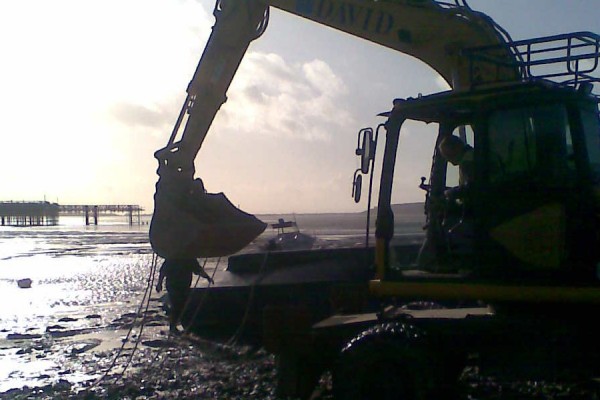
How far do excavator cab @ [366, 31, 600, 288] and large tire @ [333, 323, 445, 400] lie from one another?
536mm

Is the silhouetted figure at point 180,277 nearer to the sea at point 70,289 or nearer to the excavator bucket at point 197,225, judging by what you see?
the excavator bucket at point 197,225

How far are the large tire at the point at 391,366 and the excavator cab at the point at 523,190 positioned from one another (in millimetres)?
536

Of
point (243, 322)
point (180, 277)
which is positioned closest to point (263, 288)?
point (243, 322)

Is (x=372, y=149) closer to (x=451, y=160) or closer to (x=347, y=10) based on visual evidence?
(x=451, y=160)

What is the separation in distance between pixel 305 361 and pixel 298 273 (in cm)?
443

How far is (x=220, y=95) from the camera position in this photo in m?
12.1

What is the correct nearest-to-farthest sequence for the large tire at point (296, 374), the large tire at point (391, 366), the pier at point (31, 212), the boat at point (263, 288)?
1. the large tire at point (391, 366)
2. the large tire at point (296, 374)
3. the boat at point (263, 288)
4. the pier at point (31, 212)

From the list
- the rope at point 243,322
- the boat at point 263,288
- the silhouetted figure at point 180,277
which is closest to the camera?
the boat at point 263,288

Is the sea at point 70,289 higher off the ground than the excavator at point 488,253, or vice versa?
the excavator at point 488,253

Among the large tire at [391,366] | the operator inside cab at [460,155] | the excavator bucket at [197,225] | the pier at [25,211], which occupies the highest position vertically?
the pier at [25,211]

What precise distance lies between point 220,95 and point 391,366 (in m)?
7.08

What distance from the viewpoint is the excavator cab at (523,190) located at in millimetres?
5637

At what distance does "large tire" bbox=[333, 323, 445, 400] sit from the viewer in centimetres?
588

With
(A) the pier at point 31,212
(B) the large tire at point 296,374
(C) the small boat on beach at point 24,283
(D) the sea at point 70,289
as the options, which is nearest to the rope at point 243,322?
(D) the sea at point 70,289
